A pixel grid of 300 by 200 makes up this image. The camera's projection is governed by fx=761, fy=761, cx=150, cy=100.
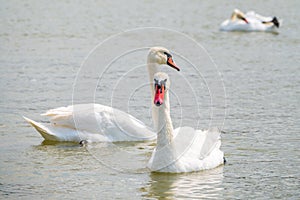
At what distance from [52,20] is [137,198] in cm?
1663

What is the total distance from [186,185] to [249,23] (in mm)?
16251

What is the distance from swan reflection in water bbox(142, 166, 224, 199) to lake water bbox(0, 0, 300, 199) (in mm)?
14

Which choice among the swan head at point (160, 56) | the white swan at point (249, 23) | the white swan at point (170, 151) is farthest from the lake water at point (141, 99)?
the swan head at point (160, 56)

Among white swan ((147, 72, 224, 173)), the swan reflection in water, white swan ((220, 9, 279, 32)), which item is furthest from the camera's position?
white swan ((220, 9, 279, 32))

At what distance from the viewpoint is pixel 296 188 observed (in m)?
8.62

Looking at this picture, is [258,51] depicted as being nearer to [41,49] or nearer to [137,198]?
[41,49]

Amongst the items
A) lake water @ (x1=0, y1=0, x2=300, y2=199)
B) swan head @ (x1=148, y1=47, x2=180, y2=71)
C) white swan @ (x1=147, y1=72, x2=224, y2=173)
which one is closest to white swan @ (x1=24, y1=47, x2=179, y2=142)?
swan head @ (x1=148, y1=47, x2=180, y2=71)

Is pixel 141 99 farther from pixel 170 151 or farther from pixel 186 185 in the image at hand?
pixel 186 185

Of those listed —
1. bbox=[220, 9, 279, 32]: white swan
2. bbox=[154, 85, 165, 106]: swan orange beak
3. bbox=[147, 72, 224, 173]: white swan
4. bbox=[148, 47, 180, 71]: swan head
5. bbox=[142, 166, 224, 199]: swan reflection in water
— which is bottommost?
bbox=[142, 166, 224, 199]: swan reflection in water

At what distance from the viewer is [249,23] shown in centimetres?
2439

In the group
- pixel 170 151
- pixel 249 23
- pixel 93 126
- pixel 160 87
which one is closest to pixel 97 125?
pixel 93 126

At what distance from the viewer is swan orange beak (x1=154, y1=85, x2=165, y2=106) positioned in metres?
8.83

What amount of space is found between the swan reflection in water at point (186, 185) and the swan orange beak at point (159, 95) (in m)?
0.92

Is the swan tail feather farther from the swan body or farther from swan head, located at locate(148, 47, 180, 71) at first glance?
swan head, located at locate(148, 47, 180, 71)
